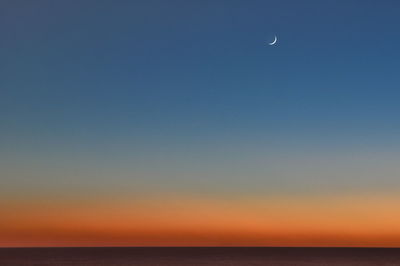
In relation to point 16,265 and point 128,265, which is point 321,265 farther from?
point 16,265

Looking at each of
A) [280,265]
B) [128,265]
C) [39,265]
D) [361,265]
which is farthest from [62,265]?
[361,265]

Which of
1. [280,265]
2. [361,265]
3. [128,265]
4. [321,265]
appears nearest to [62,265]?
[128,265]

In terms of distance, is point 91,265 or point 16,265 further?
point 91,265

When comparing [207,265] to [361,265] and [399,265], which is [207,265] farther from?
[399,265]

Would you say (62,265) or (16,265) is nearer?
(16,265)

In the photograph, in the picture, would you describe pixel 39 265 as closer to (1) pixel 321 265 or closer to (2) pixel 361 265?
(1) pixel 321 265

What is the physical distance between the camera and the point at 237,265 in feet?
387

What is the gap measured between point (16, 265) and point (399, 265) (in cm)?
7572

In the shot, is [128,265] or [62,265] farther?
[62,265]

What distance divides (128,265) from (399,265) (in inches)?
2132

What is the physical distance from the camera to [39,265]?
119688 millimetres

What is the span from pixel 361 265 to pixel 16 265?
2696 inches

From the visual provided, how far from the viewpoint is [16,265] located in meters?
113

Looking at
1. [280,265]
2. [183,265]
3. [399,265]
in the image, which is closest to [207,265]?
[183,265]
